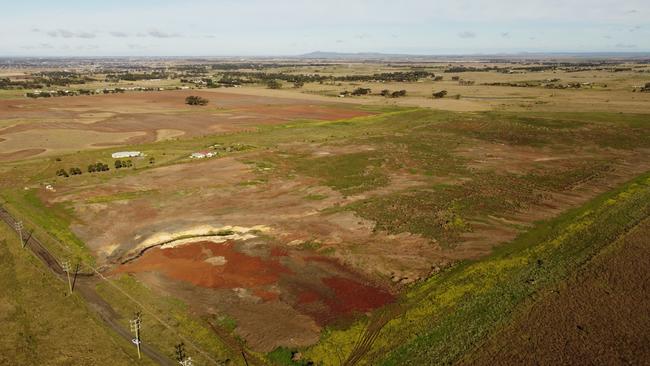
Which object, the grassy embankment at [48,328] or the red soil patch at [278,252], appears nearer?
the grassy embankment at [48,328]

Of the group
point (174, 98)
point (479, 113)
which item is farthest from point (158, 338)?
point (174, 98)

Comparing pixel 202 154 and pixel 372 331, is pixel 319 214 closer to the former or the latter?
pixel 372 331

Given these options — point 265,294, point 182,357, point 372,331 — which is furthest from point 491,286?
point 182,357

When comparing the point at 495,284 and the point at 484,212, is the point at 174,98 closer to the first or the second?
the point at 484,212

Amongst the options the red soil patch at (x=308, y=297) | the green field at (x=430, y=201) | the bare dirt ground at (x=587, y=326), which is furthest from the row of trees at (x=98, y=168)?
the bare dirt ground at (x=587, y=326)

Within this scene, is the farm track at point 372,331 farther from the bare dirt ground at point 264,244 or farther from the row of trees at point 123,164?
the row of trees at point 123,164
